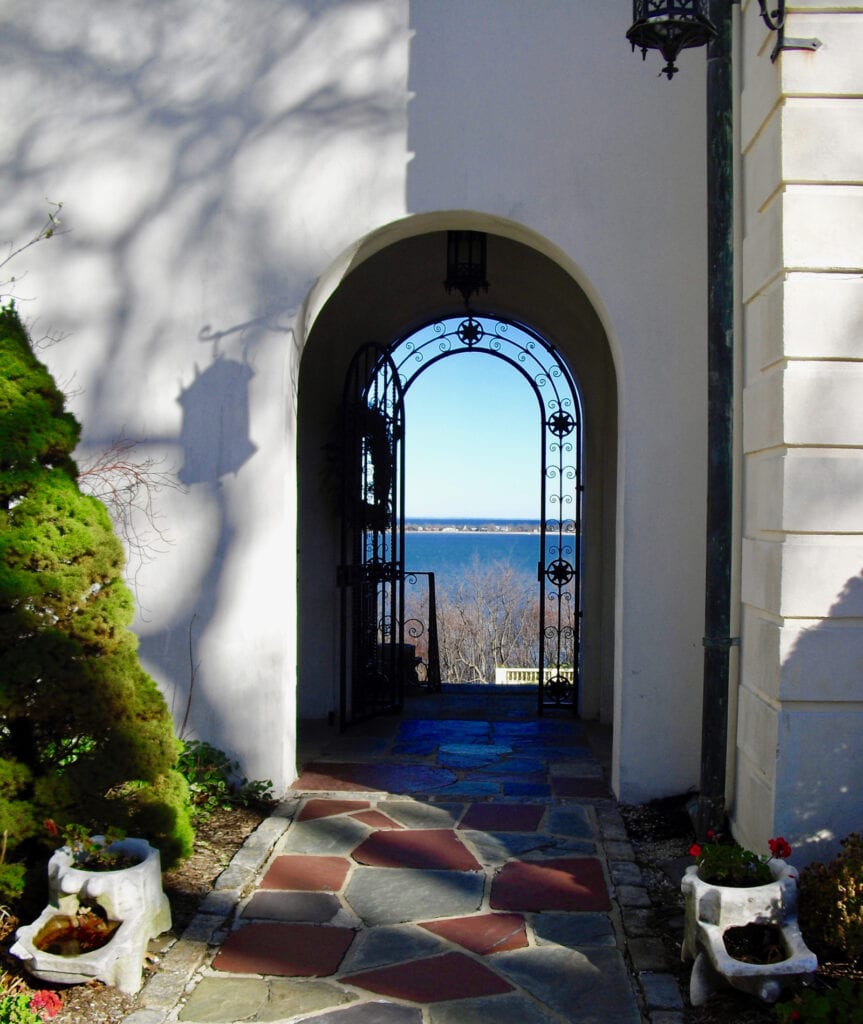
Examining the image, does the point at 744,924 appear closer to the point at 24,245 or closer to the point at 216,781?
the point at 216,781

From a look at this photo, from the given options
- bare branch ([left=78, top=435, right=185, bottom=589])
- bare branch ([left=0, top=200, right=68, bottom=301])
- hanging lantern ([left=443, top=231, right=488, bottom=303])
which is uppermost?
hanging lantern ([left=443, top=231, right=488, bottom=303])

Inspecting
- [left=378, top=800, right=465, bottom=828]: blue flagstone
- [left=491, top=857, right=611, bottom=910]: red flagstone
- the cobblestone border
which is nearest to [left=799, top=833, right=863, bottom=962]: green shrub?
[left=491, top=857, right=611, bottom=910]: red flagstone

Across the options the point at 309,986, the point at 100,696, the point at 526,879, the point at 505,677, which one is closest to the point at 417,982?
the point at 309,986

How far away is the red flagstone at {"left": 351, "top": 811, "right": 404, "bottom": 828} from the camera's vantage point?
5328 mm

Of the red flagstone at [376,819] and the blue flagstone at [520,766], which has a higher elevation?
the red flagstone at [376,819]

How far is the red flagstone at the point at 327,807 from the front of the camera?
17.8ft

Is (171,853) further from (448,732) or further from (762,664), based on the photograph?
(448,732)

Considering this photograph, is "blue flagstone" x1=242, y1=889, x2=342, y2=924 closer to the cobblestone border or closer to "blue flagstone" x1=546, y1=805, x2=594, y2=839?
the cobblestone border

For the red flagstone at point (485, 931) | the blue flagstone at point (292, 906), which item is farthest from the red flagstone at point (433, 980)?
the blue flagstone at point (292, 906)

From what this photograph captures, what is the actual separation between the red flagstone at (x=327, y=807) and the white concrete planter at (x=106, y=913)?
1.68 metres

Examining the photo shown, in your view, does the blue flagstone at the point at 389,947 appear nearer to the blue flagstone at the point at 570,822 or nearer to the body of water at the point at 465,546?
the blue flagstone at the point at 570,822

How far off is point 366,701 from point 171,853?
4128 millimetres

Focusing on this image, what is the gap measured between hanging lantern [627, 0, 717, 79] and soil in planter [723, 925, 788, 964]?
10.5ft

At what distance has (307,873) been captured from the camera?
4.66 meters
